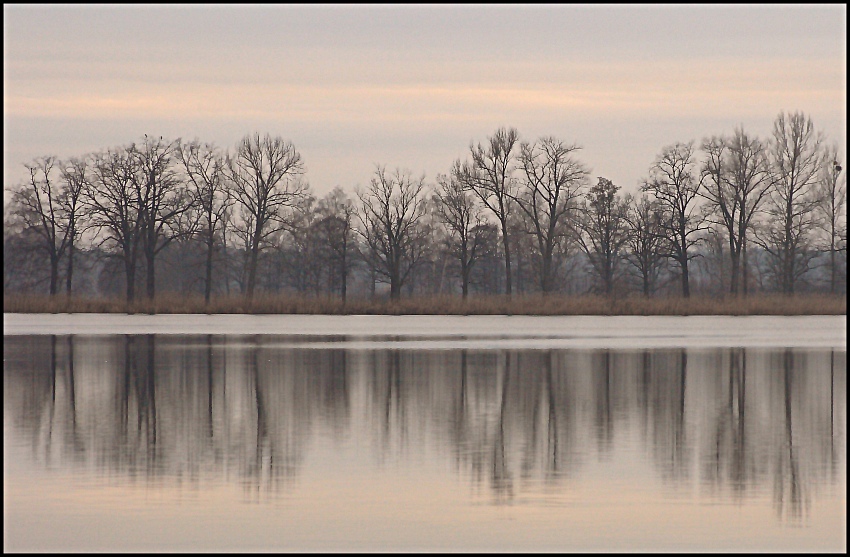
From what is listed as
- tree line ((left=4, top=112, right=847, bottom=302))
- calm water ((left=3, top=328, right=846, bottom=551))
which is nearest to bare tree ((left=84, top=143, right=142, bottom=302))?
tree line ((left=4, top=112, right=847, bottom=302))

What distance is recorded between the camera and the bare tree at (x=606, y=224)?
81250mm

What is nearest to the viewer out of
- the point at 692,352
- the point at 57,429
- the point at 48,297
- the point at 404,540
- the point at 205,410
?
the point at 404,540

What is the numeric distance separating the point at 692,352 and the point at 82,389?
17.3 meters

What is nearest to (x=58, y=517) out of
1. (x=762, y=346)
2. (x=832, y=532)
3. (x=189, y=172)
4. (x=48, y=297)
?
(x=832, y=532)

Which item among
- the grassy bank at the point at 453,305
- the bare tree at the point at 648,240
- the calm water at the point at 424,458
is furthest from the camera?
the bare tree at the point at 648,240

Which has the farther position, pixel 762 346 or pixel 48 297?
pixel 48 297

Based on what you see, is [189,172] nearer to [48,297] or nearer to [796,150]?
[48,297]

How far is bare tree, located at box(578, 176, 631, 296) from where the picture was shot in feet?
267

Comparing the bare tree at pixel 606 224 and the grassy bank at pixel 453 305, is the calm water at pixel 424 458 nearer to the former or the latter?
the grassy bank at pixel 453 305

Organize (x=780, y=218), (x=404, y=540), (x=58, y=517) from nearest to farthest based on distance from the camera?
(x=404, y=540) → (x=58, y=517) → (x=780, y=218)

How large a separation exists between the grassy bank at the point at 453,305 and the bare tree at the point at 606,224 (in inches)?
641

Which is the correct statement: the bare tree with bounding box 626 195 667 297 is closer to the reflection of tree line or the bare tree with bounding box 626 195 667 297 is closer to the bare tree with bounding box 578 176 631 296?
the bare tree with bounding box 578 176 631 296

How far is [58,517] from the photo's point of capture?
11273 mm

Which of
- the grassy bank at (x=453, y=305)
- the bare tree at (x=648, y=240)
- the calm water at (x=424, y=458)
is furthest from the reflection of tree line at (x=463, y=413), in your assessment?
the bare tree at (x=648, y=240)
